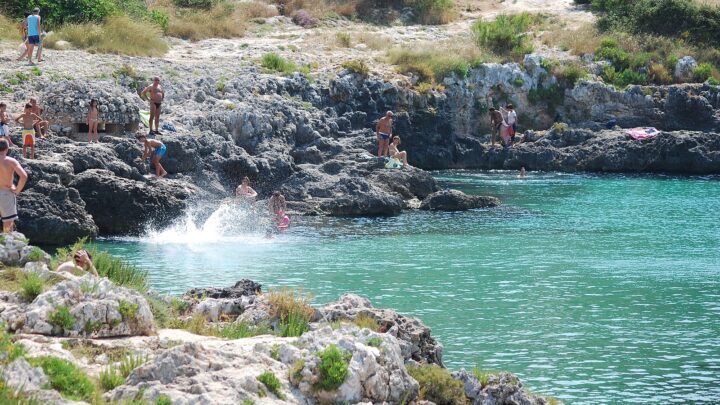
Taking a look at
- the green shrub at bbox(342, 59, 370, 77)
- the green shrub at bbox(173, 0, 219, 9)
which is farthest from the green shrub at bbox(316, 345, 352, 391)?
the green shrub at bbox(173, 0, 219, 9)

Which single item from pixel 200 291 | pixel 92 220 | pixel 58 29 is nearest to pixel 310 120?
pixel 58 29

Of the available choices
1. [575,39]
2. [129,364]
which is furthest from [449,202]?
[129,364]

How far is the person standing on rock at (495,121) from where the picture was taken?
169ft

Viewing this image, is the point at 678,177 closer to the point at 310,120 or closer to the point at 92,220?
A: the point at 310,120

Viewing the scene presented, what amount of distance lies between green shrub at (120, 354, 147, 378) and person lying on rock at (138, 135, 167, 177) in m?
23.5

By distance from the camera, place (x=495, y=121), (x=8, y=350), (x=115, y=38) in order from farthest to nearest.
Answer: (x=495, y=121)
(x=115, y=38)
(x=8, y=350)

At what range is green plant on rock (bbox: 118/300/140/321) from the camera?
13.7m

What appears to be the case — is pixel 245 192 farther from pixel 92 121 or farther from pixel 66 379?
pixel 66 379

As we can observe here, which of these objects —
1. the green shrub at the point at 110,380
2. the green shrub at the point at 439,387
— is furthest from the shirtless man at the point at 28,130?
the green shrub at the point at 110,380

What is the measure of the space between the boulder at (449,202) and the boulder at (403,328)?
23315 mm

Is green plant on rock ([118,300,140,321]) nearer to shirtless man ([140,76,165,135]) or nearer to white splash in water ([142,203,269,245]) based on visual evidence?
white splash in water ([142,203,269,245])

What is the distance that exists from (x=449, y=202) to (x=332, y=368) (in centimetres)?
2680

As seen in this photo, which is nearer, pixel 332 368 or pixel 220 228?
pixel 332 368

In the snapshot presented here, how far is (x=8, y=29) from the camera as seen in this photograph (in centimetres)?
4328
